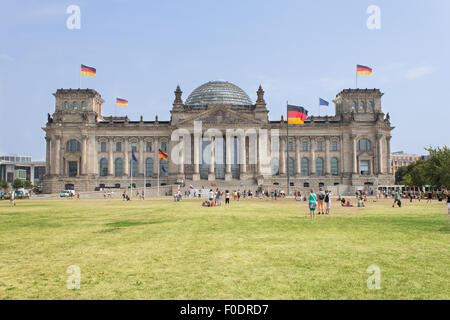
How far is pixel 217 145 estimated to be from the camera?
88.3m

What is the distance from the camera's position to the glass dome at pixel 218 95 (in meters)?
99.6

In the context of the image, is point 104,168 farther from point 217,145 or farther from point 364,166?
→ point 364,166

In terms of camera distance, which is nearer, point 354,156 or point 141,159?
point 354,156

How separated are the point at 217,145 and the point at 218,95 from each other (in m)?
18.3

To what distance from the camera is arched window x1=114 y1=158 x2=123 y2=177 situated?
297 feet

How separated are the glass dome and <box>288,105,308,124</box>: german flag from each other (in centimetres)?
3722

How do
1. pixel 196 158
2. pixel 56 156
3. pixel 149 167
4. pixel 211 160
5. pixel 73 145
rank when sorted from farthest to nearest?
1. pixel 149 167
2. pixel 73 145
3. pixel 56 156
4. pixel 211 160
5. pixel 196 158

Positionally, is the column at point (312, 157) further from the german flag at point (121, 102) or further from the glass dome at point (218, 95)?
the german flag at point (121, 102)

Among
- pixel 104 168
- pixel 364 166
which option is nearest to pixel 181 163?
pixel 104 168

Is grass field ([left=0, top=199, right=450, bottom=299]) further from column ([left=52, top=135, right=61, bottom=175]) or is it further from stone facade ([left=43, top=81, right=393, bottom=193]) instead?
column ([left=52, top=135, right=61, bottom=175])

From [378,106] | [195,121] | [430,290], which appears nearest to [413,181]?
[378,106]

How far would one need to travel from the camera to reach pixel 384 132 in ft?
294

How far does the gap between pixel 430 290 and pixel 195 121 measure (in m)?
79.5

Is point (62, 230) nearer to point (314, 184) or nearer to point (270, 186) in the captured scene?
point (270, 186)
